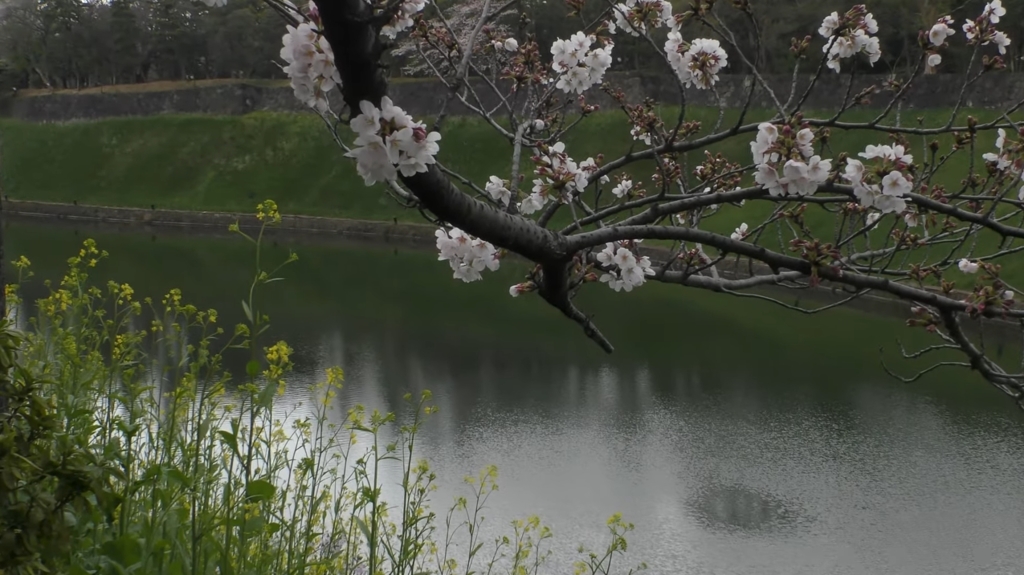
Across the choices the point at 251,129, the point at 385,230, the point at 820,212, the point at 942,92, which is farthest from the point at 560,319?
the point at 251,129

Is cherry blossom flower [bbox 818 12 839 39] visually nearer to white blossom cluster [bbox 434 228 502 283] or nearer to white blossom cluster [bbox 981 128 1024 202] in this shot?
white blossom cluster [bbox 981 128 1024 202]

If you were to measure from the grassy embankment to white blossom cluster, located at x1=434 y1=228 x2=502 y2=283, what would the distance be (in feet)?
72.7

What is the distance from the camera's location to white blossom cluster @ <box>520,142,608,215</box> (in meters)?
2.51

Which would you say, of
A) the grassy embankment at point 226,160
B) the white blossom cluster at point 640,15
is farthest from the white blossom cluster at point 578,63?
the grassy embankment at point 226,160

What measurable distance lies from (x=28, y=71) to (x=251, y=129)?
11.2 m

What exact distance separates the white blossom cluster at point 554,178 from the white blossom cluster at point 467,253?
9.8 inches

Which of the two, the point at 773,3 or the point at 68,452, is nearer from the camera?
the point at 68,452

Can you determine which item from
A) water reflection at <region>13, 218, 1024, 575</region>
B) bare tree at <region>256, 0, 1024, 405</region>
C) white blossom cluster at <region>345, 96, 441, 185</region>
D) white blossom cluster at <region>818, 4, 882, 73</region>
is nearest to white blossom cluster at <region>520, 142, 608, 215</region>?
bare tree at <region>256, 0, 1024, 405</region>

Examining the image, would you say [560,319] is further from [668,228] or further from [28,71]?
[28,71]

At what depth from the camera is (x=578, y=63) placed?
3160mm

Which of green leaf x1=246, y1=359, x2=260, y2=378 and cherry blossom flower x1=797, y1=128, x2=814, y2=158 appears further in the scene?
cherry blossom flower x1=797, y1=128, x2=814, y2=158

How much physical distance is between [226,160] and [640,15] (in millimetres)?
29964

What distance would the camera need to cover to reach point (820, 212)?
19.5m

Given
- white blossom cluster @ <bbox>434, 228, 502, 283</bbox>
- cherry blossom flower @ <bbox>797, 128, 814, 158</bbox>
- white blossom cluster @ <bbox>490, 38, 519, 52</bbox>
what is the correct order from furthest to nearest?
1. white blossom cluster @ <bbox>490, 38, 519, 52</bbox>
2. white blossom cluster @ <bbox>434, 228, 502, 283</bbox>
3. cherry blossom flower @ <bbox>797, 128, 814, 158</bbox>
